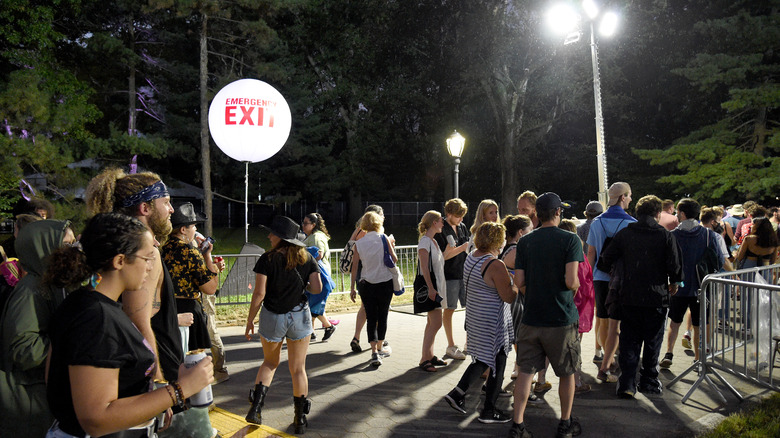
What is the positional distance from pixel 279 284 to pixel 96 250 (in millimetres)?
2669

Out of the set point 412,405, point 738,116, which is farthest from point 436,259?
point 738,116

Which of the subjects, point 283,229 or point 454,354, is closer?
point 283,229

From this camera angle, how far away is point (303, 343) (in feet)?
15.6

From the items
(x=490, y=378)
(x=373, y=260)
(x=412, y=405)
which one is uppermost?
Answer: (x=373, y=260)

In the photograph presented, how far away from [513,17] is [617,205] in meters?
23.4

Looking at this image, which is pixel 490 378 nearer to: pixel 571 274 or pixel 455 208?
pixel 571 274

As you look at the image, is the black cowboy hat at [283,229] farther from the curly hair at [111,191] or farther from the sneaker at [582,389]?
the sneaker at [582,389]

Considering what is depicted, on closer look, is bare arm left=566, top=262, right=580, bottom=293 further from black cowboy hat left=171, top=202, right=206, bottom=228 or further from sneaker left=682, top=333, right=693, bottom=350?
sneaker left=682, top=333, right=693, bottom=350

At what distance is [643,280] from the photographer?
18.0 feet

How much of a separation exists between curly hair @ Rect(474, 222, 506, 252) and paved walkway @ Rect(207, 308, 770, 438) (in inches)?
62.6

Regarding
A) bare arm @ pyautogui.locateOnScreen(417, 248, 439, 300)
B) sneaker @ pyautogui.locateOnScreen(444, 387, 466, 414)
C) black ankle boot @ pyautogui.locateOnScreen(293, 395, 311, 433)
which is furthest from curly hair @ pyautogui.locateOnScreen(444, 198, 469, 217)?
black ankle boot @ pyautogui.locateOnScreen(293, 395, 311, 433)

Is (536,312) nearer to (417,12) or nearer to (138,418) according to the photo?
(138,418)

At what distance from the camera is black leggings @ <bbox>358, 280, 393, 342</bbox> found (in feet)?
22.2

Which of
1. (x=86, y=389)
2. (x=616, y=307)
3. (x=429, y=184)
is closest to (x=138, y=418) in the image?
(x=86, y=389)
